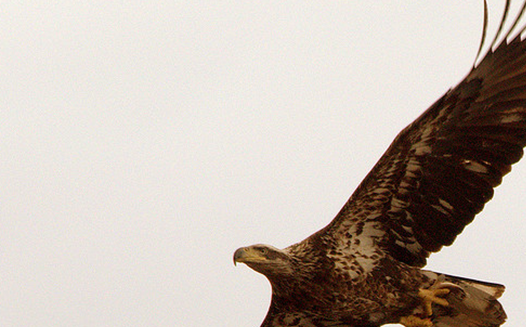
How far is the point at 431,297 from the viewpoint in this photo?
14.8m

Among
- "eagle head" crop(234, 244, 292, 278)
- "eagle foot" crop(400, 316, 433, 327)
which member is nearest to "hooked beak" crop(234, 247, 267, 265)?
"eagle head" crop(234, 244, 292, 278)

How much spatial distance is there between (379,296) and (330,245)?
2.84 ft

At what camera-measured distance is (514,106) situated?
14430 mm

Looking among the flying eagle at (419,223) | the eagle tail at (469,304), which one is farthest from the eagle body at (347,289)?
the eagle tail at (469,304)

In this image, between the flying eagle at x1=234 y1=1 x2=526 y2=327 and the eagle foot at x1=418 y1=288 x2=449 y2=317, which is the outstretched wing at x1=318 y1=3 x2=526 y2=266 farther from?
the eagle foot at x1=418 y1=288 x2=449 y2=317

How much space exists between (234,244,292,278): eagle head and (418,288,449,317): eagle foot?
5.53 ft

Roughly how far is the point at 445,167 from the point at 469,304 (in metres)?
1.71

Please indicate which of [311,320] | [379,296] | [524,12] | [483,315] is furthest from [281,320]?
[524,12]

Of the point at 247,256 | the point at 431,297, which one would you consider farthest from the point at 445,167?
the point at 247,256

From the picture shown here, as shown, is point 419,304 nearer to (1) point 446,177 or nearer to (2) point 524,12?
(1) point 446,177

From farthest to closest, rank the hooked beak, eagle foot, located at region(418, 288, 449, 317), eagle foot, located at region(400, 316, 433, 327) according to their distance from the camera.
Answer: eagle foot, located at region(400, 316, 433, 327) < eagle foot, located at region(418, 288, 449, 317) < the hooked beak

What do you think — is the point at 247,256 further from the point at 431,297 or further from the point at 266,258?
the point at 431,297

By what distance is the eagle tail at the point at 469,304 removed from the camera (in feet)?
48.1

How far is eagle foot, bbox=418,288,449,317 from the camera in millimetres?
14789
